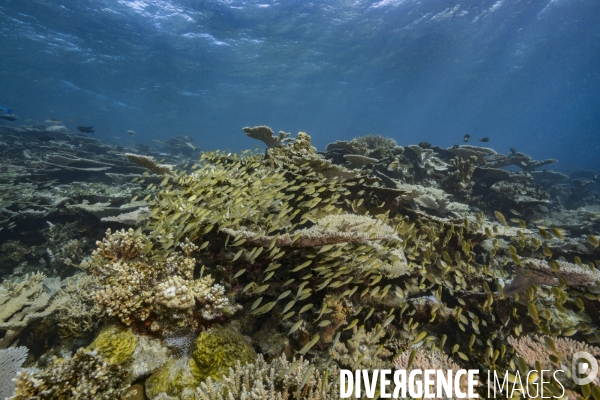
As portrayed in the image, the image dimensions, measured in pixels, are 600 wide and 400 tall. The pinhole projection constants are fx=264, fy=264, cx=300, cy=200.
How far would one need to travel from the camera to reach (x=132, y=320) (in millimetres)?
3389

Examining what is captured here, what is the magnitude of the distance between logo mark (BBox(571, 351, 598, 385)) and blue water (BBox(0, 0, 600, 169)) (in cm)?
2740

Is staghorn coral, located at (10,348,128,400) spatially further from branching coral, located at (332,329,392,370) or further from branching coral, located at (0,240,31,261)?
branching coral, located at (0,240,31,261)

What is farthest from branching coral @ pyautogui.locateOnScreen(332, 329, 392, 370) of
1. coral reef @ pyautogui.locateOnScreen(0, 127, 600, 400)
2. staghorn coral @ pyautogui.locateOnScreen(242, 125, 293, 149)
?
staghorn coral @ pyautogui.locateOnScreen(242, 125, 293, 149)

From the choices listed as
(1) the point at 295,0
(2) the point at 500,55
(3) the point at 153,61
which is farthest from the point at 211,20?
(2) the point at 500,55

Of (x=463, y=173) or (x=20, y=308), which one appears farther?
(x=463, y=173)

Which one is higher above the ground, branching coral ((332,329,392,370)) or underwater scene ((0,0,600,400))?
underwater scene ((0,0,600,400))

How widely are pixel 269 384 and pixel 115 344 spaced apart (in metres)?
1.88

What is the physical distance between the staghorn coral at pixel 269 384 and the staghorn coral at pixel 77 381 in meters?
0.91

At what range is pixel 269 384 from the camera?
2953 mm

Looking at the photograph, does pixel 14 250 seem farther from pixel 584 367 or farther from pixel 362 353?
pixel 584 367

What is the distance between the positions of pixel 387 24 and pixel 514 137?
17733 centimetres

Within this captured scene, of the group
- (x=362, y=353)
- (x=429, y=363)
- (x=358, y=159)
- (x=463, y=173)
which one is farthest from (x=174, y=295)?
(x=463, y=173)

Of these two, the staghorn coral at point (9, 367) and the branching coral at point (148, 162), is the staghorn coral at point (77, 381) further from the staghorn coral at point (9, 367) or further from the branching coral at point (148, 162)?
the branching coral at point (148, 162)

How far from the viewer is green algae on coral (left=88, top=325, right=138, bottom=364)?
302 cm
